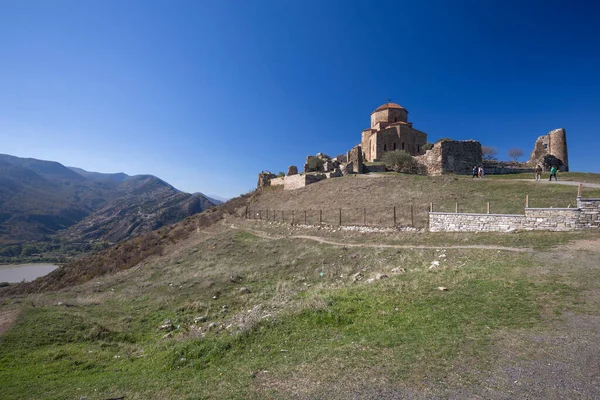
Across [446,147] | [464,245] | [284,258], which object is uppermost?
[446,147]

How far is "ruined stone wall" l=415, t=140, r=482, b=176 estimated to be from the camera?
37344 millimetres

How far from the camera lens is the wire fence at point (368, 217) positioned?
68.2ft

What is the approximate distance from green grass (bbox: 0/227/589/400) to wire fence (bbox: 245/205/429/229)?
6801 mm

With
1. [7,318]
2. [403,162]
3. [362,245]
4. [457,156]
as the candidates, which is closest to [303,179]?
[403,162]

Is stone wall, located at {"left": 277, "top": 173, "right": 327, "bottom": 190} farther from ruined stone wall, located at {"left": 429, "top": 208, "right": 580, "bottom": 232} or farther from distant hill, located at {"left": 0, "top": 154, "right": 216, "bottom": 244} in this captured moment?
distant hill, located at {"left": 0, "top": 154, "right": 216, "bottom": 244}

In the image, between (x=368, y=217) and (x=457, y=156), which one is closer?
(x=368, y=217)

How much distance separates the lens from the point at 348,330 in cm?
690

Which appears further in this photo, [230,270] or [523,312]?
[230,270]

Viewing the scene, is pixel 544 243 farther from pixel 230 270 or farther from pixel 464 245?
pixel 230 270

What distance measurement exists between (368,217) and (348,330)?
17604mm

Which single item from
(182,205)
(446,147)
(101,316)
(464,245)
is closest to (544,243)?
(464,245)

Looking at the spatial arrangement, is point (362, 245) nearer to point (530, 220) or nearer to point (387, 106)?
point (530, 220)

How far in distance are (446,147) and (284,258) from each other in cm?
2998

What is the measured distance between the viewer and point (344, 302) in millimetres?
8719
